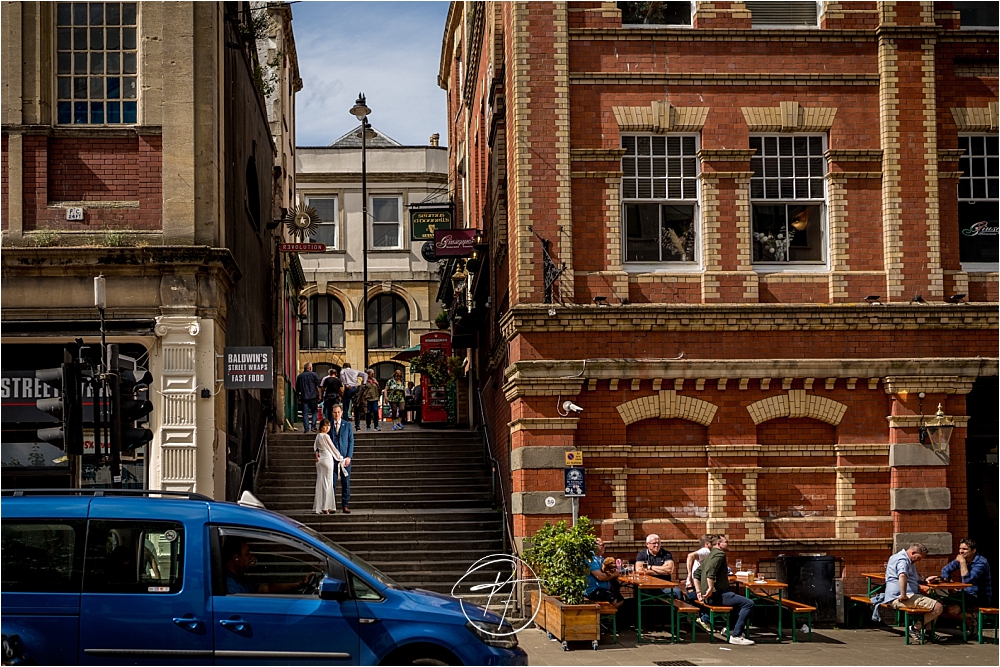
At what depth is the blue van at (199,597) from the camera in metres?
11.0

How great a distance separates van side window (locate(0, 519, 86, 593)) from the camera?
441 inches

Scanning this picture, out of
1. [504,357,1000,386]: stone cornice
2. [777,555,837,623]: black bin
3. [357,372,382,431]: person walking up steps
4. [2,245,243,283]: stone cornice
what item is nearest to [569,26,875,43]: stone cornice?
[504,357,1000,386]: stone cornice

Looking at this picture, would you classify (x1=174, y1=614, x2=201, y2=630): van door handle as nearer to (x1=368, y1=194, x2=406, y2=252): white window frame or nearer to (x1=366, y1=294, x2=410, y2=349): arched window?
(x1=368, y1=194, x2=406, y2=252): white window frame

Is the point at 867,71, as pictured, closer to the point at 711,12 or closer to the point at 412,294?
the point at 711,12

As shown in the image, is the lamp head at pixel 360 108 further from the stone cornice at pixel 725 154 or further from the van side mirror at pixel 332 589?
the van side mirror at pixel 332 589

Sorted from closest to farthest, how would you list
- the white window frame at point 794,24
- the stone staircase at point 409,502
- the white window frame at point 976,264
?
1. the white window frame at point 794,24
2. the white window frame at point 976,264
3. the stone staircase at point 409,502

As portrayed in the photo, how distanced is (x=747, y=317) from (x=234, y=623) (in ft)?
34.5

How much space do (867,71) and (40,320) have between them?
13373 mm

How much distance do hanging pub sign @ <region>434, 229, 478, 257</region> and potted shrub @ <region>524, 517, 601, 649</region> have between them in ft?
30.5

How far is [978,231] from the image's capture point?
20.2 metres

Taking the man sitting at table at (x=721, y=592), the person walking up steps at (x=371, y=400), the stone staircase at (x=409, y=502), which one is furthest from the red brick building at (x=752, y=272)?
the person walking up steps at (x=371, y=400)

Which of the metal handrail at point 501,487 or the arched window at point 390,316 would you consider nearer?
the metal handrail at point 501,487

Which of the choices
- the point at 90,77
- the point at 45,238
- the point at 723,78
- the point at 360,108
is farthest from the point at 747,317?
the point at 360,108

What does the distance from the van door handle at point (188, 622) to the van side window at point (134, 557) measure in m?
0.26
